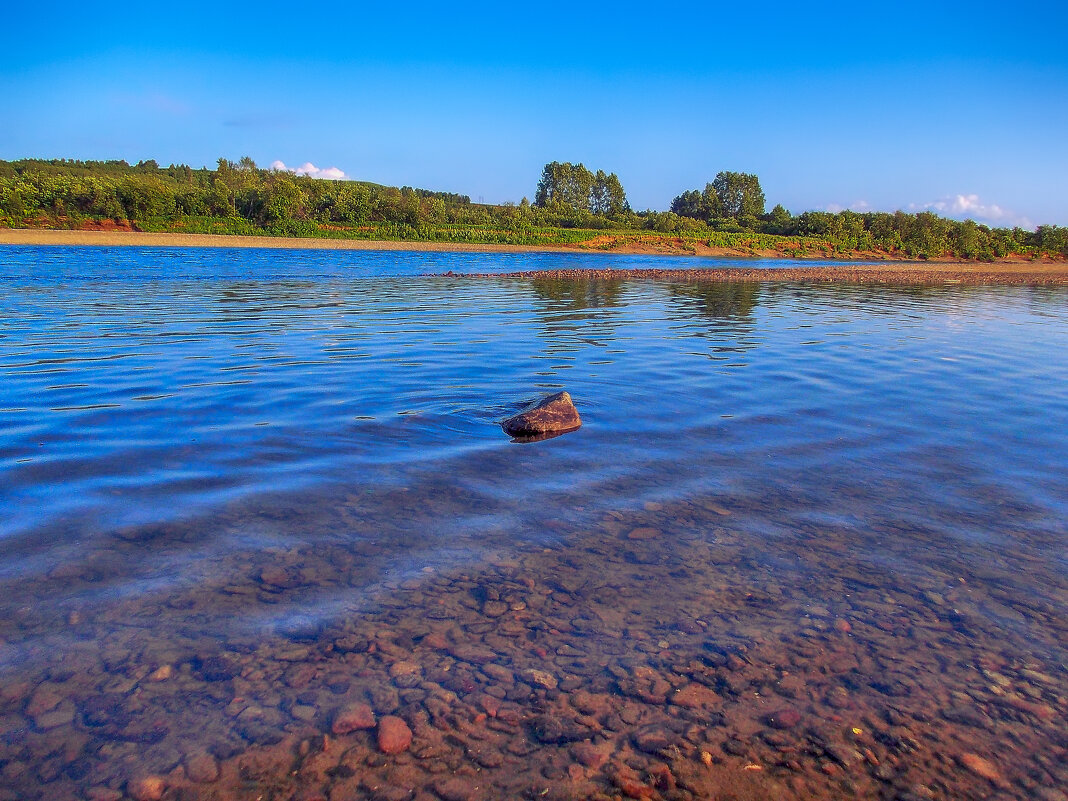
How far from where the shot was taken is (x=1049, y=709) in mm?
3059

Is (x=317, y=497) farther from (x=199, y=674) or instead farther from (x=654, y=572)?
(x=654, y=572)

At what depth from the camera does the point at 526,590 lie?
13.1ft

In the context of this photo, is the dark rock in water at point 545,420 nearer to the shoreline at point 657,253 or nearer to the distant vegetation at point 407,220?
the shoreline at point 657,253

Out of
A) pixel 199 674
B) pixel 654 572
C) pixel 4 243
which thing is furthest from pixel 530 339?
pixel 4 243

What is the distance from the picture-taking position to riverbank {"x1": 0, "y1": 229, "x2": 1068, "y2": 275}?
4438 centimetres

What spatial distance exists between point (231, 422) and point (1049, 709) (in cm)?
727

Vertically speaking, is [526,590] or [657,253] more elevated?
[526,590]

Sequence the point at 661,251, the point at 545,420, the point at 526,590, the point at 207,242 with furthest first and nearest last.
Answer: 1. the point at 661,251
2. the point at 207,242
3. the point at 545,420
4. the point at 526,590

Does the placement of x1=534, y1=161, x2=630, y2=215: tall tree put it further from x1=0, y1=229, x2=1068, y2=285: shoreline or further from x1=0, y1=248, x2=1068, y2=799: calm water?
x1=0, y1=248, x2=1068, y2=799: calm water

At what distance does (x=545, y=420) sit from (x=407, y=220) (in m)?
99.6

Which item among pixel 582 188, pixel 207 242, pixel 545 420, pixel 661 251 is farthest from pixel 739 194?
pixel 545 420

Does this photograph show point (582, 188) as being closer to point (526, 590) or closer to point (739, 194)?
point (739, 194)

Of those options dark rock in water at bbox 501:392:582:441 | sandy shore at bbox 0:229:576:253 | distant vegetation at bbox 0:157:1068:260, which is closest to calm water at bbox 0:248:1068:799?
dark rock in water at bbox 501:392:582:441

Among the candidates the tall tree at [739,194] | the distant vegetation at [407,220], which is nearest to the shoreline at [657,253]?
the distant vegetation at [407,220]
